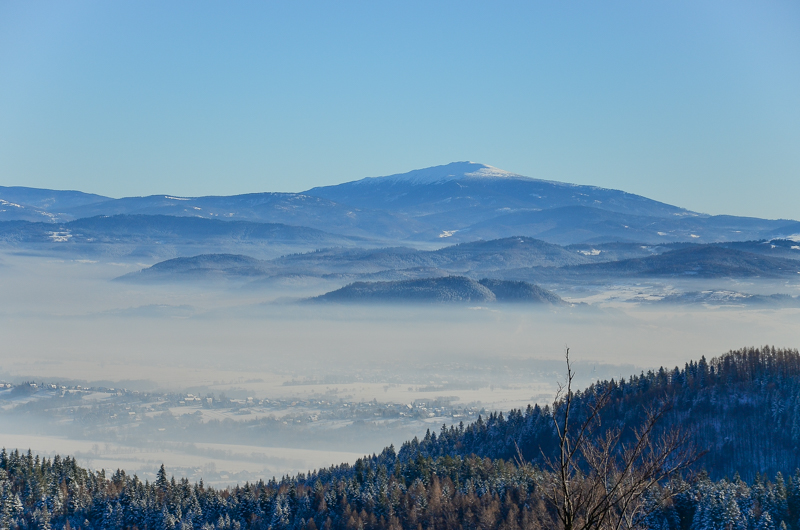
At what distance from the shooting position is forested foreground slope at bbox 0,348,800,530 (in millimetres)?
79625

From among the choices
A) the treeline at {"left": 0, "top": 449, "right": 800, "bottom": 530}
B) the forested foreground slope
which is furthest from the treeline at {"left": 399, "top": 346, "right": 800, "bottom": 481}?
the treeline at {"left": 0, "top": 449, "right": 800, "bottom": 530}

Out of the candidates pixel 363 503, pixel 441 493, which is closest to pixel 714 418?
pixel 441 493

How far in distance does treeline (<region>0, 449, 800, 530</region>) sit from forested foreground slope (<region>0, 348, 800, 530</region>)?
0.43ft

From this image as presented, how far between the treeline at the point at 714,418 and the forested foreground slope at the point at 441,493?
0.70ft

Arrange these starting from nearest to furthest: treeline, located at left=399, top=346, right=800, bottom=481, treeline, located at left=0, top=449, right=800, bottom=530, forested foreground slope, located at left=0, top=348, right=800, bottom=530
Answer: treeline, located at left=0, top=449, right=800, bottom=530 < forested foreground slope, located at left=0, top=348, right=800, bottom=530 < treeline, located at left=399, top=346, right=800, bottom=481

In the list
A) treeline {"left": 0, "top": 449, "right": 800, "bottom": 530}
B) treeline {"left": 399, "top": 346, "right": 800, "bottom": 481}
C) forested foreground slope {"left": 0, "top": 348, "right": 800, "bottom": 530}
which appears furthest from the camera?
treeline {"left": 399, "top": 346, "right": 800, "bottom": 481}

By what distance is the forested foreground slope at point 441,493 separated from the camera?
79.6 m

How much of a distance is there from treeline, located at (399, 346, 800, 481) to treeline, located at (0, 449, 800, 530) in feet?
76.9

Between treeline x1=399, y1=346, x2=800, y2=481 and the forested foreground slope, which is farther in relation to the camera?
treeline x1=399, y1=346, x2=800, y2=481

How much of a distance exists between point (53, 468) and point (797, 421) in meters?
89.4

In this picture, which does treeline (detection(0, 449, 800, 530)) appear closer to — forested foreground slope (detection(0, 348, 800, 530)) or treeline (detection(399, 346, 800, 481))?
forested foreground slope (detection(0, 348, 800, 530))

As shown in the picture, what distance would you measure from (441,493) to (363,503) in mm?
7579

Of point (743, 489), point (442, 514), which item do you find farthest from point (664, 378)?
point (442, 514)

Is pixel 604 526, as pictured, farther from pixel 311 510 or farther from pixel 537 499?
pixel 311 510
